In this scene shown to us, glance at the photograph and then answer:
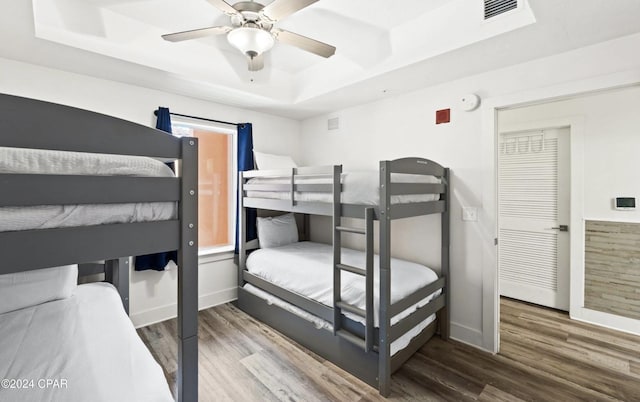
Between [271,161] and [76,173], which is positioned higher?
[271,161]

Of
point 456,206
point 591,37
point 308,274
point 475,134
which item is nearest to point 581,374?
point 456,206

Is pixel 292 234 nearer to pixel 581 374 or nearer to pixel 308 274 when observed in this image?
pixel 308 274

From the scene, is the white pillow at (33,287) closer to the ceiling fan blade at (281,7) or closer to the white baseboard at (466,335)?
the ceiling fan blade at (281,7)

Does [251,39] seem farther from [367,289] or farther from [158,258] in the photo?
[158,258]

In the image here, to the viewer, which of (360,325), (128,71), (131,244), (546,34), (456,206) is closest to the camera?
→ (131,244)

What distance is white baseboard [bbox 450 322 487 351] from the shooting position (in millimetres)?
2428

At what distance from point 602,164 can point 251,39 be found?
11.2 feet

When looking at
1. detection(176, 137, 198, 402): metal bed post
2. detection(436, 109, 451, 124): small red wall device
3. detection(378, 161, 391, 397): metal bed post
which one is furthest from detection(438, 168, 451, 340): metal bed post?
detection(176, 137, 198, 402): metal bed post

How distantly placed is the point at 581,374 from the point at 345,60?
3.14 m

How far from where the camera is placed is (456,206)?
8.46ft

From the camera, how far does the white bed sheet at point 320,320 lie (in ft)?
6.73

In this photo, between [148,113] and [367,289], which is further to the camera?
[148,113]

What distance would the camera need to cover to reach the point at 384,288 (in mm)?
1888

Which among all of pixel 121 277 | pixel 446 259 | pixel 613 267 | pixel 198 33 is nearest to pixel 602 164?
pixel 613 267
